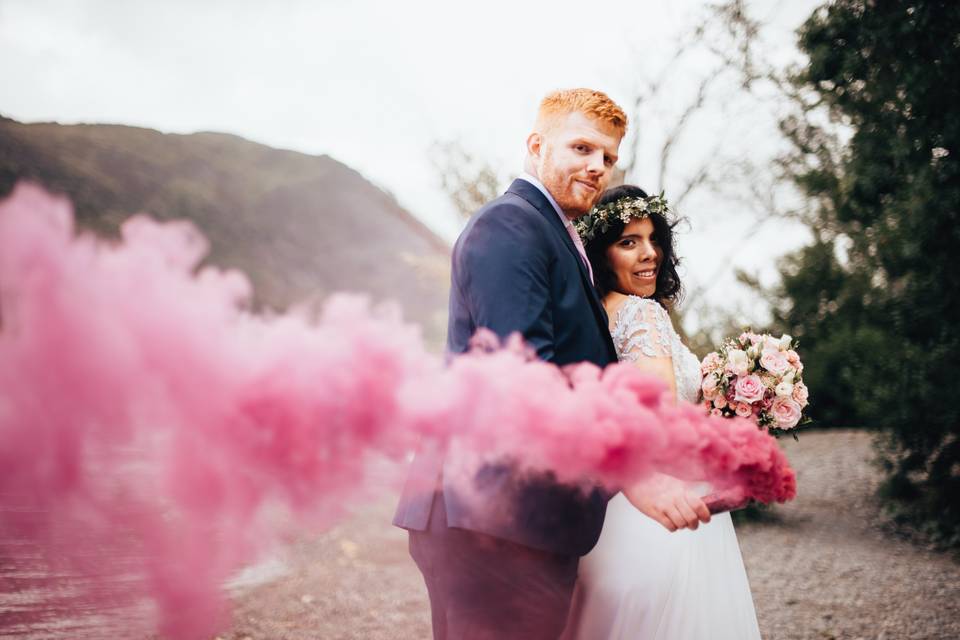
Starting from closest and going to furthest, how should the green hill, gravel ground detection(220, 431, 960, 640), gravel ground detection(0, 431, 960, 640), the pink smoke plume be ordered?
the pink smoke plume, gravel ground detection(0, 431, 960, 640), gravel ground detection(220, 431, 960, 640), the green hill

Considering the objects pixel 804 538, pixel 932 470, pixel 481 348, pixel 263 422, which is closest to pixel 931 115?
A: pixel 932 470

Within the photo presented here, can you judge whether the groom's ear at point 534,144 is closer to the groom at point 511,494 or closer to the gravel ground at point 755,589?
the groom at point 511,494

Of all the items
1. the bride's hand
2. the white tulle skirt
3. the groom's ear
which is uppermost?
the groom's ear

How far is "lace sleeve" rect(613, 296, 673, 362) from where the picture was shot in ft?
8.66

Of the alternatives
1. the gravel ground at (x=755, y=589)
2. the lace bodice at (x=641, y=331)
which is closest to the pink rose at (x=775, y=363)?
the lace bodice at (x=641, y=331)

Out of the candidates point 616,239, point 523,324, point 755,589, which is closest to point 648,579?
point 523,324

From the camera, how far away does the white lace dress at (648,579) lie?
8.35ft

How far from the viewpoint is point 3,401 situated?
129cm

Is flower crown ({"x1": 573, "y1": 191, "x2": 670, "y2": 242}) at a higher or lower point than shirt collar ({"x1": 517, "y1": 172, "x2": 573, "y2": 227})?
higher

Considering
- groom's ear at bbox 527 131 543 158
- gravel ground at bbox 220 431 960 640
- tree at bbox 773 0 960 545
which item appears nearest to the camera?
groom's ear at bbox 527 131 543 158

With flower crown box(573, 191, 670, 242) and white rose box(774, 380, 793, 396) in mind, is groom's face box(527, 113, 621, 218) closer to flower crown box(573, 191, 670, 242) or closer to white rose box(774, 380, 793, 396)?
flower crown box(573, 191, 670, 242)

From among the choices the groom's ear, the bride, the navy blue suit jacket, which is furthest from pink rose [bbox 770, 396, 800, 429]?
the groom's ear

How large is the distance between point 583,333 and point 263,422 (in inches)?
41.9

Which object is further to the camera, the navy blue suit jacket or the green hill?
the green hill
